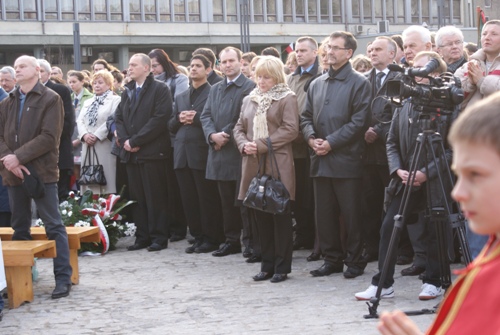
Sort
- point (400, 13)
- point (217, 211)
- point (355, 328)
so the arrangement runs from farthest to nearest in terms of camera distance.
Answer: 1. point (400, 13)
2. point (217, 211)
3. point (355, 328)

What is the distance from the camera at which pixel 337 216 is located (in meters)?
9.04

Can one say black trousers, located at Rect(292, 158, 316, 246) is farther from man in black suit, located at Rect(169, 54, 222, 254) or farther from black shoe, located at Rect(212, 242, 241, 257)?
man in black suit, located at Rect(169, 54, 222, 254)

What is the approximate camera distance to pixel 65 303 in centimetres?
820

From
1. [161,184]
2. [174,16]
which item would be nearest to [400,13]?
[174,16]

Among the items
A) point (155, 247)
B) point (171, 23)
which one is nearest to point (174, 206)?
point (155, 247)

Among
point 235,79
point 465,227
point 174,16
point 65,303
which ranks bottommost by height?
point 65,303

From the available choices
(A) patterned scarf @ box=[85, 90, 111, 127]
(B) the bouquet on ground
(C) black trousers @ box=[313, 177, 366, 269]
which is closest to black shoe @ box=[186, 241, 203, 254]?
(B) the bouquet on ground

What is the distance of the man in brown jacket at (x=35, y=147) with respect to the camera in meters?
8.34

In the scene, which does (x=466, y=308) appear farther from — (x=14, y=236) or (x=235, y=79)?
(x=235, y=79)

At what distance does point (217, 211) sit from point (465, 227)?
4483mm

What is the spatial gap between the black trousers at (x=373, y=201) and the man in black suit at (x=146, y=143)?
2680 millimetres

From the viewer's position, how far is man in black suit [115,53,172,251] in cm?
1119

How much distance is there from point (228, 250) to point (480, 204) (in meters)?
8.69

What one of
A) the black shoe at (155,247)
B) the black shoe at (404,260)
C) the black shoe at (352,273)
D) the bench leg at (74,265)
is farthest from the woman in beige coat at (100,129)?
the black shoe at (352,273)
